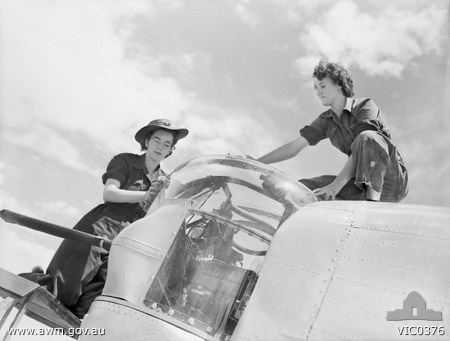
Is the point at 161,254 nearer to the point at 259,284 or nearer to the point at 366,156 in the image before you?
the point at 259,284

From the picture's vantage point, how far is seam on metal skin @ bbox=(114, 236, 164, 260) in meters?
4.00

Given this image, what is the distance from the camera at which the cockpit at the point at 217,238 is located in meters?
3.71

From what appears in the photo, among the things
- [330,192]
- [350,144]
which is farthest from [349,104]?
[330,192]

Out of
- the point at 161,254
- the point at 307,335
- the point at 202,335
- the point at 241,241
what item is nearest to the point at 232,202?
the point at 241,241

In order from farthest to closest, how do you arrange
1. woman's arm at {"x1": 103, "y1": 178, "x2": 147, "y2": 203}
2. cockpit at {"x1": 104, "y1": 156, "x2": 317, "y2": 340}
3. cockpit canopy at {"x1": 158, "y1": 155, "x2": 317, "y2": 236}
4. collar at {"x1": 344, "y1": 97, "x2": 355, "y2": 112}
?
collar at {"x1": 344, "y1": 97, "x2": 355, "y2": 112}
woman's arm at {"x1": 103, "y1": 178, "x2": 147, "y2": 203}
cockpit canopy at {"x1": 158, "y1": 155, "x2": 317, "y2": 236}
cockpit at {"x1": 104, "y1": 156, "x2": 317, "y2": 340}

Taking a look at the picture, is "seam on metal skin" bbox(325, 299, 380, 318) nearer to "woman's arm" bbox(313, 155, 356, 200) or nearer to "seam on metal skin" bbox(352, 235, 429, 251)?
"seam on metal skin" bbox(352, 235, 429, 251)

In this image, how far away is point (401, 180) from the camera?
539cm

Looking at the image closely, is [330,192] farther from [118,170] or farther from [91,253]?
[91,253]

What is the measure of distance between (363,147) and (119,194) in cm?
266

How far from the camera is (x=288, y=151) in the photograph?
607cm

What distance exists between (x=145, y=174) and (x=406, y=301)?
3.56m

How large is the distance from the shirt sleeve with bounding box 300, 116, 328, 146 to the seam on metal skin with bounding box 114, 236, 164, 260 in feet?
9.21

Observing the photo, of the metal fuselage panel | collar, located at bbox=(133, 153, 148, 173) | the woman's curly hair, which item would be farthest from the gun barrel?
the woman's curly hair

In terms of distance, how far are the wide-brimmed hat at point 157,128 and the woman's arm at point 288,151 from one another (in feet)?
3.56
